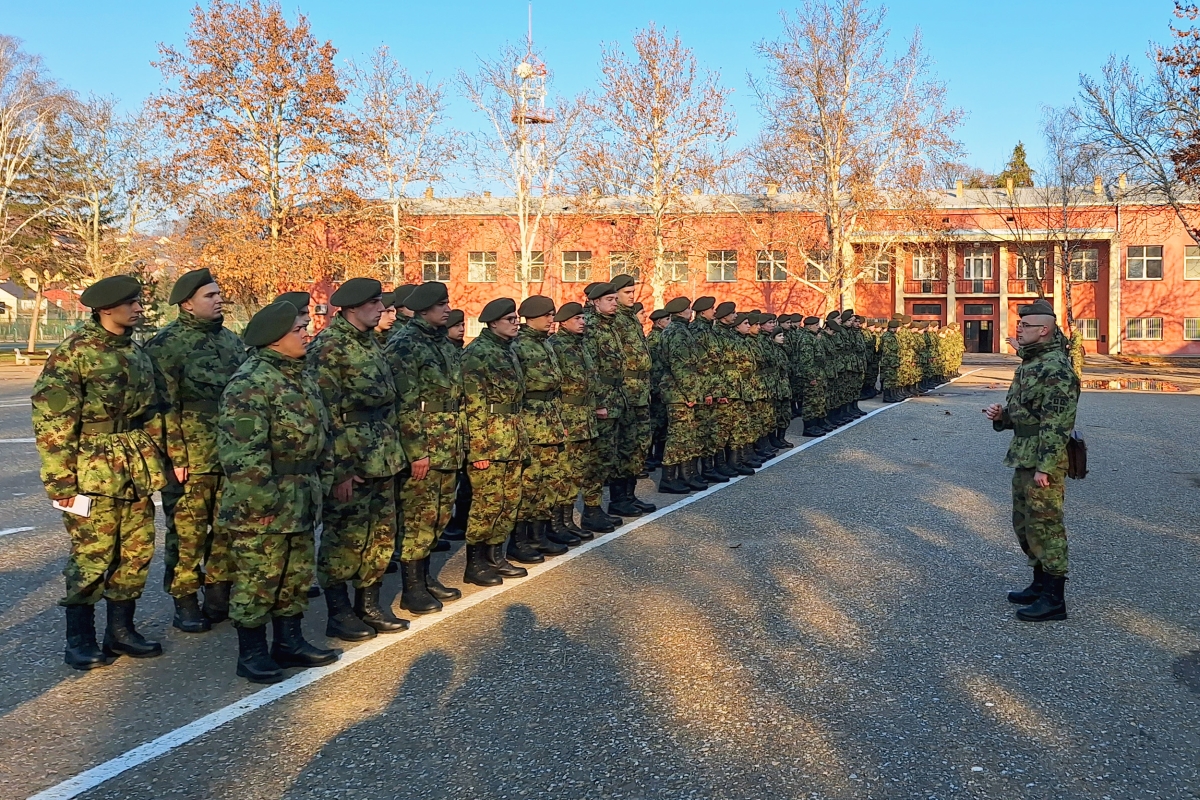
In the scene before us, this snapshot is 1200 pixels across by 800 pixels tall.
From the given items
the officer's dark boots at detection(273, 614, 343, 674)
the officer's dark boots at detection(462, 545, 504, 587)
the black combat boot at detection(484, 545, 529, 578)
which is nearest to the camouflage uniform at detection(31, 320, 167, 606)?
the officer's dark boots at detection(273, 614, 343, 674)

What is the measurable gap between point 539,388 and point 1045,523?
10.8 ft

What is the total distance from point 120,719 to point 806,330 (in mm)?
11640

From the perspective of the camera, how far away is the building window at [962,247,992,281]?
4803 cm

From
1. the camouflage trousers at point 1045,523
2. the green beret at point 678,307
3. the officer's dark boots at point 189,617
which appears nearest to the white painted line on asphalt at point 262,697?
the officer's dark boots at point 189,617

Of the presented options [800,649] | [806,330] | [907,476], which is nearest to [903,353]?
[806,330]

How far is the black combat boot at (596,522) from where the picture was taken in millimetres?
7430

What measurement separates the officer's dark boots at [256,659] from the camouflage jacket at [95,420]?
0.93 meters

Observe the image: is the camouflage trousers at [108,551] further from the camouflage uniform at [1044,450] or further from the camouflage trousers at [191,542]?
the camouflage uniform at [1044,450]

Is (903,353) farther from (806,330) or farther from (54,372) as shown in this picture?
(54,372)

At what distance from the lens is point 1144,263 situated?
149ft

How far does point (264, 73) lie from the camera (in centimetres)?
3156

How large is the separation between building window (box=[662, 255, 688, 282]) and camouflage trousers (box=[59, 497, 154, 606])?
3217 cm

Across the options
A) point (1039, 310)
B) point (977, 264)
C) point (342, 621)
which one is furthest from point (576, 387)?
point (977, 264)

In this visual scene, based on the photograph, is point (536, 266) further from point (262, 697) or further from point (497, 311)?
point (262, 697)
